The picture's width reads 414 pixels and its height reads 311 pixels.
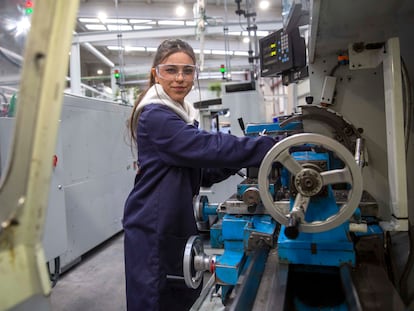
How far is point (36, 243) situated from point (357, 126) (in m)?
1.41

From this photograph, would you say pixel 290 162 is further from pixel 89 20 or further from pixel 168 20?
pixel 89 20

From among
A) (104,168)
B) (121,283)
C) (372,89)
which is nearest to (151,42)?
(104,168)

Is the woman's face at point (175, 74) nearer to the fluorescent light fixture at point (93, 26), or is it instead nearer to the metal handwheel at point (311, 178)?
the metal handwheel at point (311, 178)

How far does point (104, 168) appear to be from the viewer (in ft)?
10.2

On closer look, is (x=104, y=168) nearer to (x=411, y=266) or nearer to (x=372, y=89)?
(x=372, y=89)

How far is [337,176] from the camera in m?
0.76

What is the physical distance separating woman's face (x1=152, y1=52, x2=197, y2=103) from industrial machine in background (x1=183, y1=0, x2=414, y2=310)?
39 cm

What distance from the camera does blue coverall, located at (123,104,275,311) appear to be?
0.99 meters

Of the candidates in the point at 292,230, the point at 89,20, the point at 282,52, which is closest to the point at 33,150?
the point at 292,230

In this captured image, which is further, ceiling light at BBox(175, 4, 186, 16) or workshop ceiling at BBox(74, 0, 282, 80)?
ceiling light at BBox(175, 4, 186, 16)

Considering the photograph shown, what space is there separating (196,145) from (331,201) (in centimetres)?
43

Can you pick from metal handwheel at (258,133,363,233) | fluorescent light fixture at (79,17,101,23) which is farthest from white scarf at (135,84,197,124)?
fluorescent light fixture at (79,17,101,23)

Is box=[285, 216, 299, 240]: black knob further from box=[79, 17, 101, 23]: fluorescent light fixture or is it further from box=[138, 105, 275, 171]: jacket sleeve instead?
box=[79, 17, 101, 23]: fluorescent light fixture

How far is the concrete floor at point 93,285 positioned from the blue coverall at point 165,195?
1.20 meters
